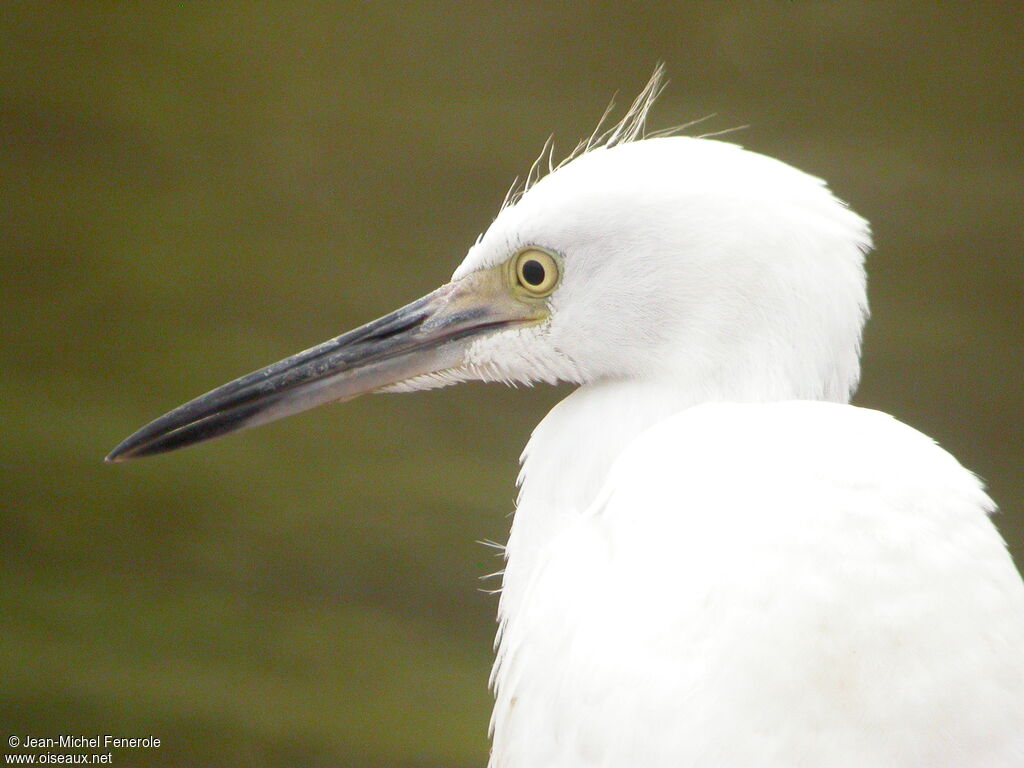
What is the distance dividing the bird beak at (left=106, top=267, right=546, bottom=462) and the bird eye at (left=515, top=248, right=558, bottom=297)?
2 cm

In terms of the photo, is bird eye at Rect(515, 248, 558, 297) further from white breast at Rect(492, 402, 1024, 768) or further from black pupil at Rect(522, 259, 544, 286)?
white breast at Rect(492, 402, 1024, 768)

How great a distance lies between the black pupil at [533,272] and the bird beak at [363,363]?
0.02 metres

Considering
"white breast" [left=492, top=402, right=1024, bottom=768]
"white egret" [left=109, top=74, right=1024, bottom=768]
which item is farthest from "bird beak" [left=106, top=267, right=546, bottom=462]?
"white breast" [left=492, top=402, right=1024, bottom=768]

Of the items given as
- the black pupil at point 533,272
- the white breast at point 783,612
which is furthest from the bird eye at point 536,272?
the white breast at point 783,612

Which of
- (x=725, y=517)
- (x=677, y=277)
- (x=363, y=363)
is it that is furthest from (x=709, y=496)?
(x=363, y=363)

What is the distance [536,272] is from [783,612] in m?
0.37

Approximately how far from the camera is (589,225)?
3.11 ft

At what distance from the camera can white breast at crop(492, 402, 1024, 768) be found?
734 millimetres

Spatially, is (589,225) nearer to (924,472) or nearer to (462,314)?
(462,314)

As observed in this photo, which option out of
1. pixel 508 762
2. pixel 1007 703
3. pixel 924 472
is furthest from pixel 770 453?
pixel 508 762

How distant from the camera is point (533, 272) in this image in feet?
3.26

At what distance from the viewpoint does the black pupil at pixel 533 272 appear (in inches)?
38.9

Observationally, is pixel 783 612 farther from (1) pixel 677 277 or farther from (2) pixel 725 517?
(1) pixel 677 277

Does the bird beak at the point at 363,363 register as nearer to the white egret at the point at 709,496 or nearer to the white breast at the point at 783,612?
the white egret at the point at 709,496
